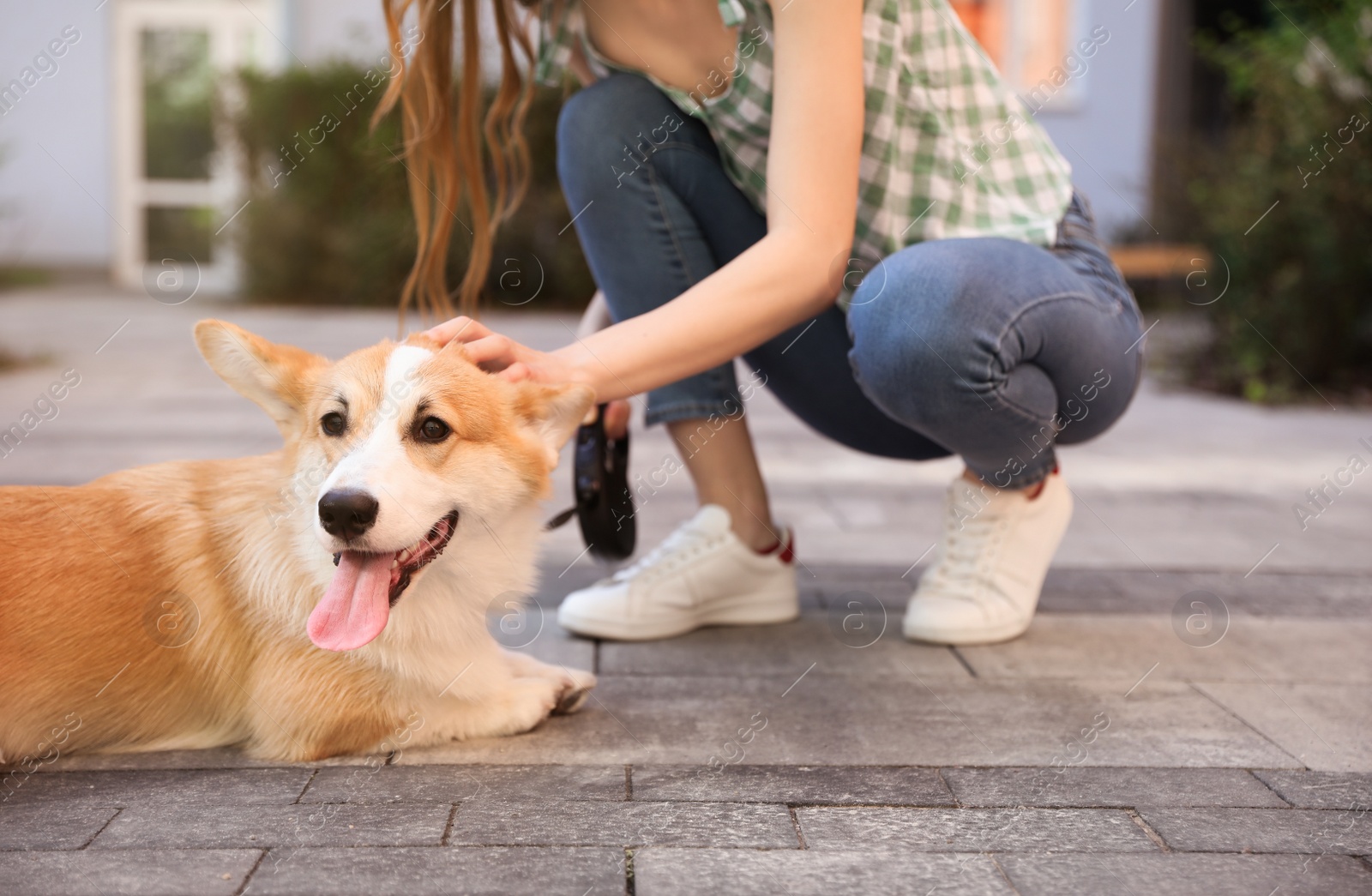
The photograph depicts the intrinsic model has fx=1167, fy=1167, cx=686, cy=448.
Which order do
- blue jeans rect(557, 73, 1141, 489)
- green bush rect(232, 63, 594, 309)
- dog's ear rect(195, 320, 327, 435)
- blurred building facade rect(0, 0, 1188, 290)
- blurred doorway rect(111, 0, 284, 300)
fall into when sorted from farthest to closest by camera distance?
blurred doorway rect(111, 0, 284, 300) → blurred building facade rect(0, 0, 1188, 290) → green bush rect(232, 63, 594, 309) → blue jeans rect(557, 73, 1141, 489) → dog's ear rect(195, 320, 327, 435)

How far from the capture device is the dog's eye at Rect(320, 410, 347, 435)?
1.80 m

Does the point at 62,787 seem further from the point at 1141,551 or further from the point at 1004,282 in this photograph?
the point at 1141,551

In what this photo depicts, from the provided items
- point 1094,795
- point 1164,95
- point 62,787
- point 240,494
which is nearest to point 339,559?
point 240,494

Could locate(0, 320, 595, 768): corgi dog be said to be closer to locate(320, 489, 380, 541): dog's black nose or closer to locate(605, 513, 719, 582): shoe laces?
locate(320, 489, 380, 541): dog's black nose

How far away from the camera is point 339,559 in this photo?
5.67ft

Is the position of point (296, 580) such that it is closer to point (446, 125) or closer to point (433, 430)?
point (433, 430)

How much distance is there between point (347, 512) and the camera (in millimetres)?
1595

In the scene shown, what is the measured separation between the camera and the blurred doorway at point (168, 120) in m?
11.6

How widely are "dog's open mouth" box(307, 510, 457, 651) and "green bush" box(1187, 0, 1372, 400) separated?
5611 mm

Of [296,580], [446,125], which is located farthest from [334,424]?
[446,125]

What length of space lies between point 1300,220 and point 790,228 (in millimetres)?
5002

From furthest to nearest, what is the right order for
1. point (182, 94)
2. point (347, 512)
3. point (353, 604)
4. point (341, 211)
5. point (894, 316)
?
1. point (182, 94)
2. point (341, 211)
3. point (894, 316)
4. point (353, 604)
5. point (347, 512)

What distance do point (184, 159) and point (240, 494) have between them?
441 inches

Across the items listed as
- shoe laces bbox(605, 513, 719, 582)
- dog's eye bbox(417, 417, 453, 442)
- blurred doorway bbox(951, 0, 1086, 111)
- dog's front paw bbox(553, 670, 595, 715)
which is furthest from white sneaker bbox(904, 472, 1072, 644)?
blurred doorway bbox(951, 0, 1086, 111)
